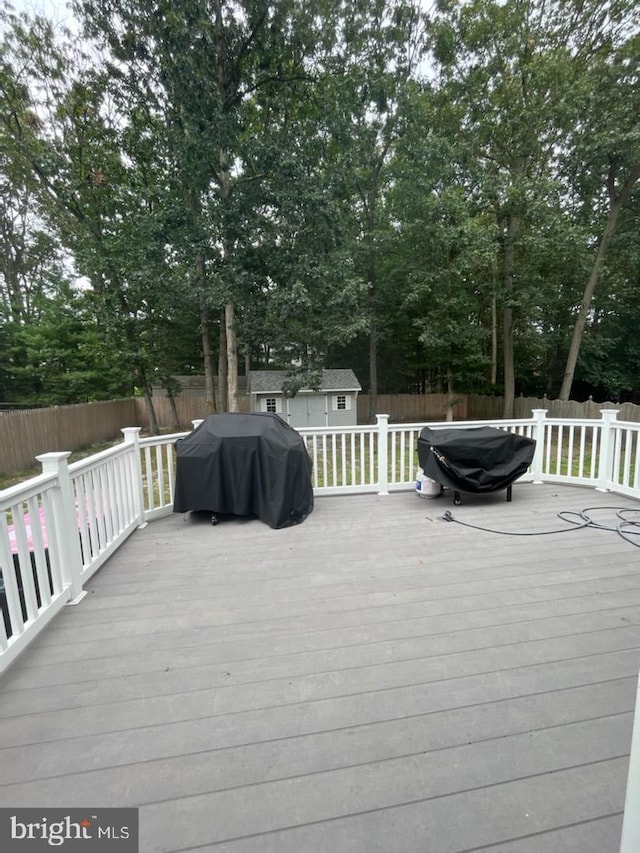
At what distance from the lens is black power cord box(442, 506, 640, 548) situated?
3225 mm

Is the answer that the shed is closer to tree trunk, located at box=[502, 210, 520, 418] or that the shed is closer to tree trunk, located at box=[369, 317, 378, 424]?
tree trunk, located at box=[369, 317, 378, 424]

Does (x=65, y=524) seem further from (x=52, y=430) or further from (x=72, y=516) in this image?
(x=52, y=430)

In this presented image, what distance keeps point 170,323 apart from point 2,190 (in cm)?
845

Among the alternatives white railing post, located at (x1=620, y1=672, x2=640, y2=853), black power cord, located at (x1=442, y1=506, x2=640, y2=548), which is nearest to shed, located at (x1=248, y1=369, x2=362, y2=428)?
black power cord, located at (x1=442, y1=506, x2=640, y2=548)

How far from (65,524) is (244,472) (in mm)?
1418

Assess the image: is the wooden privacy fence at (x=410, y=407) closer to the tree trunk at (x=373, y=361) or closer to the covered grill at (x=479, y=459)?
the tree trunk at (x=373, y=361)

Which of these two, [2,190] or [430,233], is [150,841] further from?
[2,190]

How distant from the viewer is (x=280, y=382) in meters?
14.7

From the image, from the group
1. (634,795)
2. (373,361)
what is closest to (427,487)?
(634,795)

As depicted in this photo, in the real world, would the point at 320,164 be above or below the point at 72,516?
above

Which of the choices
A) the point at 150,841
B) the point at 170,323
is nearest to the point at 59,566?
the point at 150,841

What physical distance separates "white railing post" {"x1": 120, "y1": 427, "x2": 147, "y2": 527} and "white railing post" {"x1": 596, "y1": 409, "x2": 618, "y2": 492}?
15.0 ft

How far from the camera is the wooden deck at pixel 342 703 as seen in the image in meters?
1.14

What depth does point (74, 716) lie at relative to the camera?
1521mm
